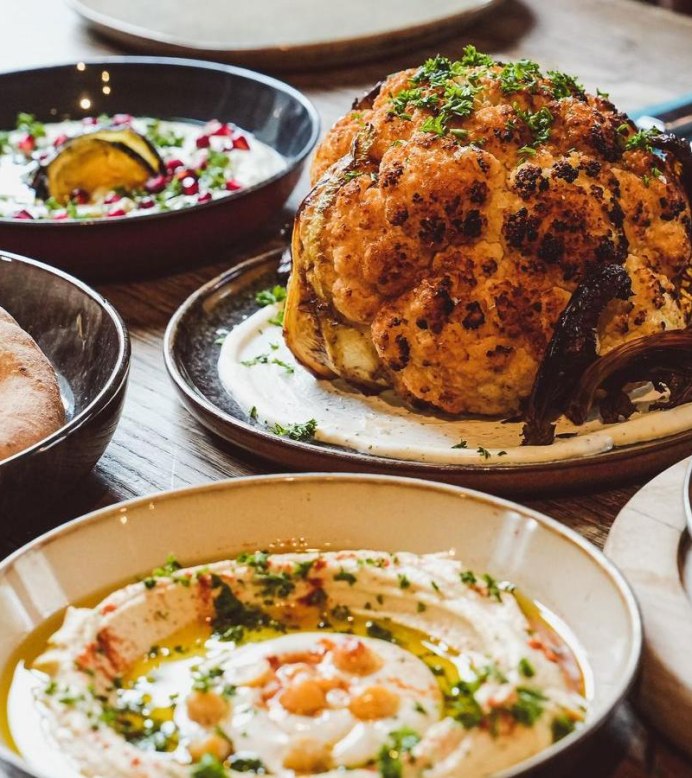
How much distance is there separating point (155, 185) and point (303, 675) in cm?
176

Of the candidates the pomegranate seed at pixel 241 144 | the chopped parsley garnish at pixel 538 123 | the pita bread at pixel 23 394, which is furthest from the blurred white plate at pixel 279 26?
the pita bread at pixel 23 394

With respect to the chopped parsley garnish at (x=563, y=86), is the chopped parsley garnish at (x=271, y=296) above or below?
below

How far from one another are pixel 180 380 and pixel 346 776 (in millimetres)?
964

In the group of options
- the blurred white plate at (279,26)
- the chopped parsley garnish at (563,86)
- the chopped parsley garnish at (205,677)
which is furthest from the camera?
the blurred white plate at (279,26)

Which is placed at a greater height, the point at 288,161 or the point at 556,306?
the point at 556,306

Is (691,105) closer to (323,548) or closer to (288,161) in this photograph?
(288,161)

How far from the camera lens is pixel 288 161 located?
291cm

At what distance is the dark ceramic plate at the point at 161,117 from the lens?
240 centimetres

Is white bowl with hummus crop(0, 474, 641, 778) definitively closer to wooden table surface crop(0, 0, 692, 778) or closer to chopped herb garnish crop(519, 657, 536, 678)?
chopped herb garnish crop(519, 657, 536, 678)

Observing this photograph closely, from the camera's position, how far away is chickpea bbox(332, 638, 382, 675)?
1.20m

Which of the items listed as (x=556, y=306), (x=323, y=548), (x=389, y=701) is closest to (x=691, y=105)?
(x=556, y=306)

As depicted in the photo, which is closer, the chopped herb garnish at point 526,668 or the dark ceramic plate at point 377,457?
the chopped herb garnish at point 526,668

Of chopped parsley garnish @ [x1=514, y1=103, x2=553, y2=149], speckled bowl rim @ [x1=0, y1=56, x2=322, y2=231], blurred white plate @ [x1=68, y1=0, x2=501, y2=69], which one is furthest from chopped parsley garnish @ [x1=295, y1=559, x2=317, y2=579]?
blurred white plate @ [x1=68, y1=0, x2=501, y2=69]

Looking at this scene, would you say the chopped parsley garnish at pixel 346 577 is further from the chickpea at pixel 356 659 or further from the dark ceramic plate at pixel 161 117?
the dark ceramic plate at pixel 161 117
